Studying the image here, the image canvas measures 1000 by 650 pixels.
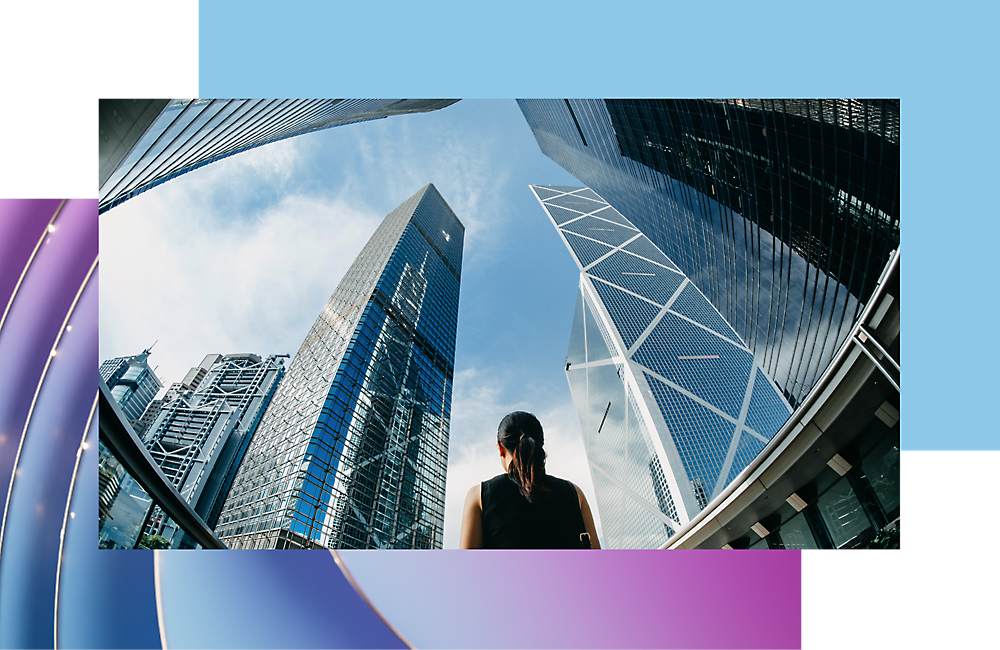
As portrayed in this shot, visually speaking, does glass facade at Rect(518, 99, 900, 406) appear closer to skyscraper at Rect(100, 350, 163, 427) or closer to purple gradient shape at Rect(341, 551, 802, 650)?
purple gradient shape at Rect(341, 551, 802, 650)

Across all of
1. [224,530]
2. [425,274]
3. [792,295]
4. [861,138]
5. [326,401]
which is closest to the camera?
[861,138]

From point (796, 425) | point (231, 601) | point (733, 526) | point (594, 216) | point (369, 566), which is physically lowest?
point (231, 601)

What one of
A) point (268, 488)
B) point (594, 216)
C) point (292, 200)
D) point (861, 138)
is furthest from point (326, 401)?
point (594, 216)

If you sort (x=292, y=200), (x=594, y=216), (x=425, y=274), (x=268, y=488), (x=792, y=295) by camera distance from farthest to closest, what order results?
(x=594, y=216), (x=425, y=274), (x=268, y=488), (x=792, y=295), (x=292, y=200)

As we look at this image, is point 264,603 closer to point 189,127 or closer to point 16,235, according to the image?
point 16,235

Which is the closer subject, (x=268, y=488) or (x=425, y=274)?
(x=268, y=488)

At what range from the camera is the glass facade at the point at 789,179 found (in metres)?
5.12

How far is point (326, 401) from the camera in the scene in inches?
885

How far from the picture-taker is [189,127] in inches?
219

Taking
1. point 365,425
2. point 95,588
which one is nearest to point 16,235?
point 95,588

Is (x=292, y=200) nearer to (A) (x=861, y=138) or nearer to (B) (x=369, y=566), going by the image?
(B) (x=369, y=566)

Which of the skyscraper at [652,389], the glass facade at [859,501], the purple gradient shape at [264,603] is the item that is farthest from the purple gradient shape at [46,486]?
the skyscraper at [652,389]

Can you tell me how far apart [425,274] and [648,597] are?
31847 millimetres

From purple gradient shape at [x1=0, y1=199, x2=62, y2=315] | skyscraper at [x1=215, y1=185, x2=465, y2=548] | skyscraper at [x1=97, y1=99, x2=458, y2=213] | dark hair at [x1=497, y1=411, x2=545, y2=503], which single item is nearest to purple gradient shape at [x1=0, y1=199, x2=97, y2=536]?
purple gradient shape at [x1=0, y1=199, x2=62, y2=315]
